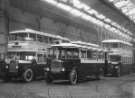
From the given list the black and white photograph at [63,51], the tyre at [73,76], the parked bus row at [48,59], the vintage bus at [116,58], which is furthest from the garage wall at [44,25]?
the tyre at [73,76]

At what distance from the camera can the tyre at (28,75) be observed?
1505 centimetres

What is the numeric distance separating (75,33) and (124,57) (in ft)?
42.6

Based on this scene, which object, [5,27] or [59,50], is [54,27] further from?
[59,50]

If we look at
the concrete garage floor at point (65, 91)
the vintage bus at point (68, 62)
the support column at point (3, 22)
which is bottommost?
the concrete garage floor at point (65, 91)

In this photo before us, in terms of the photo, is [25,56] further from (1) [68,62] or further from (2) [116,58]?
(2) [116,58]

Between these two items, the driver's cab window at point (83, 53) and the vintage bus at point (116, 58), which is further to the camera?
the vintage bus at point (116, 58)

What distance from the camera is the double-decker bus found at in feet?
49.1

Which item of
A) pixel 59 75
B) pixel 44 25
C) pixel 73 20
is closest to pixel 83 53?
pixel 59 75

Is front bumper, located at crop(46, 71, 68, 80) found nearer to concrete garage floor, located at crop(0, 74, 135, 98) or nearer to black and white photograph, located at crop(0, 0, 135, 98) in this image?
black and white photograph, located at crop(0, 0, 135, 98)

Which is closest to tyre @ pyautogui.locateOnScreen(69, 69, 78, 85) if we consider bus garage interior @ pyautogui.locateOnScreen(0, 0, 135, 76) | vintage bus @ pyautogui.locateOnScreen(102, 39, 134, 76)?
bus garage interior @ pyautogui.locateOnScreen(0, 0, 135, 76)

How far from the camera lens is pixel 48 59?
1441cm

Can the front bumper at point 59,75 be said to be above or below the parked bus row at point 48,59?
below

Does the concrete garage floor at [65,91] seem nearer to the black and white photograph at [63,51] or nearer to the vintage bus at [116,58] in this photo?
the black and white photograph at [63,51]

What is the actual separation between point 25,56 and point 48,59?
211 centimetres
